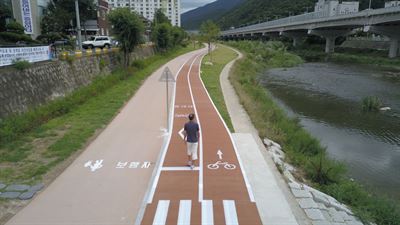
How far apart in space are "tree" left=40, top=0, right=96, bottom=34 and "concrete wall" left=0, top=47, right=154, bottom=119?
3032 centimetres

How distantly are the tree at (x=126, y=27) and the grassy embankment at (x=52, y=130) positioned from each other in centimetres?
789

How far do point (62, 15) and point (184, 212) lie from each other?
5338 centimetres

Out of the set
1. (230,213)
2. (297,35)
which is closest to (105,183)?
(230,213)

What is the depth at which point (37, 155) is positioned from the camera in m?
10.9

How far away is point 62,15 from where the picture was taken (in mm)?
53375

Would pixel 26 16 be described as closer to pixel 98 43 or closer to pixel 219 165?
pixel 98 43

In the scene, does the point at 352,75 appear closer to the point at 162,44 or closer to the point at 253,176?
the point at 162,44

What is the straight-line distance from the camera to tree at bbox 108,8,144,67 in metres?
28.6

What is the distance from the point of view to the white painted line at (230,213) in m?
7.08

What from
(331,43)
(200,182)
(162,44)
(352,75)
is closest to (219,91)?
(200,182)

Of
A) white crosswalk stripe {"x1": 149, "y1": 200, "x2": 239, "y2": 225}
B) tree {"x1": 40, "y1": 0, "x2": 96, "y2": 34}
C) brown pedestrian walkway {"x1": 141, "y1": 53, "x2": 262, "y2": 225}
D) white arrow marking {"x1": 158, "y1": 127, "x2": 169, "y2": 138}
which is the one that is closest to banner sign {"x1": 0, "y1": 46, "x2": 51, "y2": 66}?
white arrow marking {"x1": 158, "y1": 127, "x2": 169, "y2": 138}

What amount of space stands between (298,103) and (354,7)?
87.1m

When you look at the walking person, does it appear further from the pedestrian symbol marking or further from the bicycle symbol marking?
the pedestrian symbol marking

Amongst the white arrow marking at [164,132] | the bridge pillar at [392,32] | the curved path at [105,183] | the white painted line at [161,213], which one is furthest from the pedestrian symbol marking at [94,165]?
the bridge pillar at [392,32]
